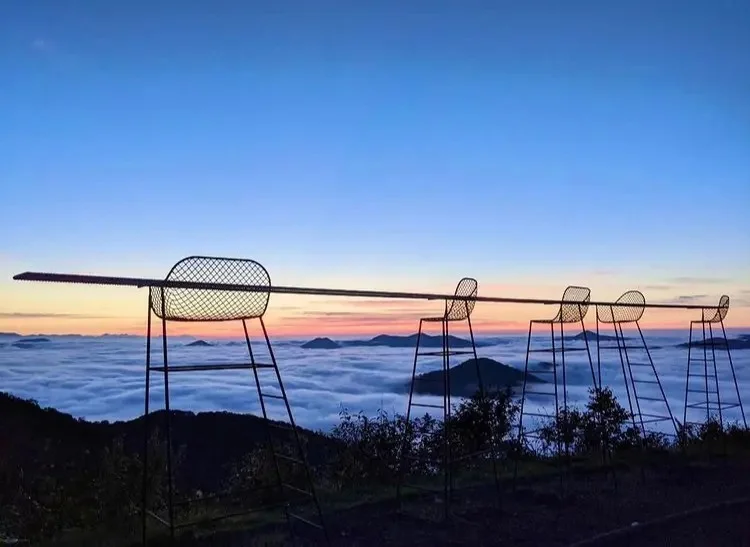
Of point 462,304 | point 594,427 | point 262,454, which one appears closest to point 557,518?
point 462,304

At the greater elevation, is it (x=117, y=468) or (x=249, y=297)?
(x=249, y=297)

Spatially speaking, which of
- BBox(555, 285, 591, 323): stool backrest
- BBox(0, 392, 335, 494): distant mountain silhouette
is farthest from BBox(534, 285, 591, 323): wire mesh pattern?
BBox(0, 392, 335, 494): distant mountain silhouette

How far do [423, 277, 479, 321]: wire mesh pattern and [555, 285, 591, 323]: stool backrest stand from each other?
133cm

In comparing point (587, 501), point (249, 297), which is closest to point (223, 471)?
point (587, 501)

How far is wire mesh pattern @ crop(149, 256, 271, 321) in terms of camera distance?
4.18m

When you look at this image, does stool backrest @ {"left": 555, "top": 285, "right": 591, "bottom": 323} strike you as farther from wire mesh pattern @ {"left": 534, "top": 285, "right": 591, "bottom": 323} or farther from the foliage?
the foliage

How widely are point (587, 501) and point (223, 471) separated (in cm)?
490

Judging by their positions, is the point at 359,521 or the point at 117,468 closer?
the point at 359,521

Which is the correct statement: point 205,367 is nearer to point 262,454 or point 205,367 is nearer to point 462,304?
point 462,304

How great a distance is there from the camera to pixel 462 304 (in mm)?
6113

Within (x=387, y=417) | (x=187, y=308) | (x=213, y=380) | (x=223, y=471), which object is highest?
→ (x=187, y=308)

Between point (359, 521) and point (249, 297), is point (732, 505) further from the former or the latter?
point (249, 297)

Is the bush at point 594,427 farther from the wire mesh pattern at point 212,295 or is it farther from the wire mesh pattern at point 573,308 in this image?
the wire mesh pattern at point 212,295

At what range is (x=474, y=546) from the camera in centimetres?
516
